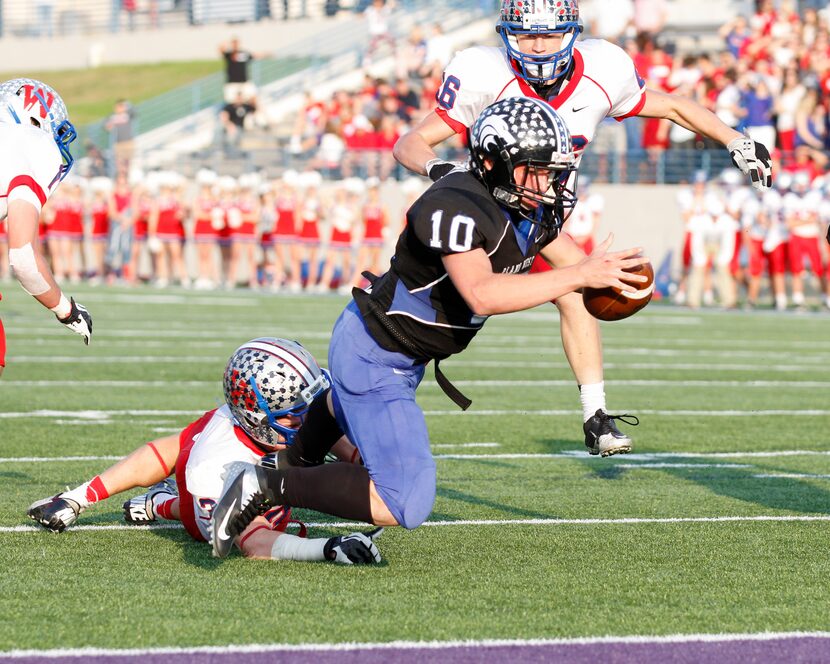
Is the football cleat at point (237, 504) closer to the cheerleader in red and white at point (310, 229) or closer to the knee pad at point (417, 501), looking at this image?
the knee pad at point (417, 501)

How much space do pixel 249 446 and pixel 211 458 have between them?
162 millimetres

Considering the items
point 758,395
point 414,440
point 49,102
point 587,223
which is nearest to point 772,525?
point 414,440

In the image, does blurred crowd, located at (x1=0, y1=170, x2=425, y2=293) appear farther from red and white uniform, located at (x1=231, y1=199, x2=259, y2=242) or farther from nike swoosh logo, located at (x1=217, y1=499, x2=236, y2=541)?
nike swoosh logo, located at (x1=217, y1=499, x2=236, y2=541)

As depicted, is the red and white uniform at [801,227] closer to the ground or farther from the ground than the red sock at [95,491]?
closer to the ground

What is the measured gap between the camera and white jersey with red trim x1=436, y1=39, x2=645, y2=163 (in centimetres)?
606

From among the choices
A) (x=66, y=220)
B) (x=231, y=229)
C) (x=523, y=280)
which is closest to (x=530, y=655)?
(x=523, y=280)

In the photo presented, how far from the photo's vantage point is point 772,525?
581 centimetres

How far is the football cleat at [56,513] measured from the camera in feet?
17.9

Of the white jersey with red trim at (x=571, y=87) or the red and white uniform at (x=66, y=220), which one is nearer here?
the white jersey with red trim at (x=571, y=87)

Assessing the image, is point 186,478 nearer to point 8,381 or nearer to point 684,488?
point 684,488

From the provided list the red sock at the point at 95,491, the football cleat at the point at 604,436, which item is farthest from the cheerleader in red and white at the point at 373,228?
the red sock at the point at 95,491

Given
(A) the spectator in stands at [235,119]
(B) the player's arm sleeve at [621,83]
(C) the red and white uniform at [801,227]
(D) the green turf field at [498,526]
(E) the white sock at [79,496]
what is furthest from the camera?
(A) the spectator in stands at [235,119]

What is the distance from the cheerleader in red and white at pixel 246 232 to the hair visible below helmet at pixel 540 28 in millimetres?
17845

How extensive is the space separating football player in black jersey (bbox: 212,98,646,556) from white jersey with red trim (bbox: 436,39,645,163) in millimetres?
1065
